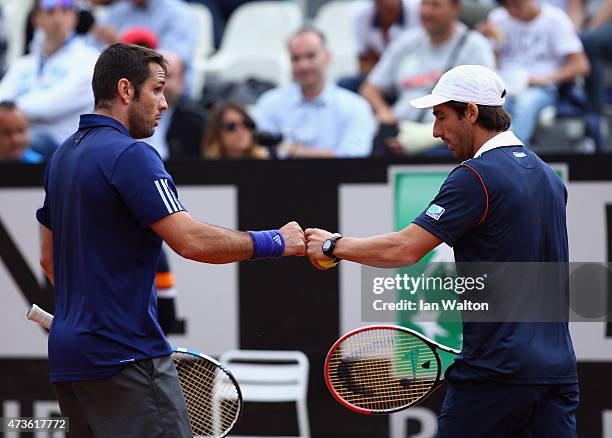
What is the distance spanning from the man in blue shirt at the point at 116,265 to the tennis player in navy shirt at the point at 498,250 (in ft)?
2.66

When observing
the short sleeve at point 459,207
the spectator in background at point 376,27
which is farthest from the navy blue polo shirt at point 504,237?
the spectator in background at point 376,27

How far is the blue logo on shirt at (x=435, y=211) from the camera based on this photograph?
4004 millimetres

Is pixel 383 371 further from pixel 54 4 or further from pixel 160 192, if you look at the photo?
pixel 54 4

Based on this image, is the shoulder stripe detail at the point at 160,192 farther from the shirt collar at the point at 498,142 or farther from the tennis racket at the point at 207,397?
the shirt collar at the point at 498,142

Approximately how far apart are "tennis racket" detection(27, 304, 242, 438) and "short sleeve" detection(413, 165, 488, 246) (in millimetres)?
1122

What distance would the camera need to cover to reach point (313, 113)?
7.99 meters

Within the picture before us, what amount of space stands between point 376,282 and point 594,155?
1562 millimetres

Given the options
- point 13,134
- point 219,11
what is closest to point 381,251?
point 13,134

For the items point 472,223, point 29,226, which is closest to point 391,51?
point 29,226

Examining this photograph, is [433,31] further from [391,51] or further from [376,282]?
[376,282]

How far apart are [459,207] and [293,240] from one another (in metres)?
0.68

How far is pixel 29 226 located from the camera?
666cm

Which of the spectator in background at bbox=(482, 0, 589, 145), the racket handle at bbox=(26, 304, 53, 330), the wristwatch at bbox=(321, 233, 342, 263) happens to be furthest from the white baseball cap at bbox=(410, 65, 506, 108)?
the spectator in background at bbox=(482, 0, 589, 145)

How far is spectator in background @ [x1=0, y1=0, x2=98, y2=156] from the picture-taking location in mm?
7805
